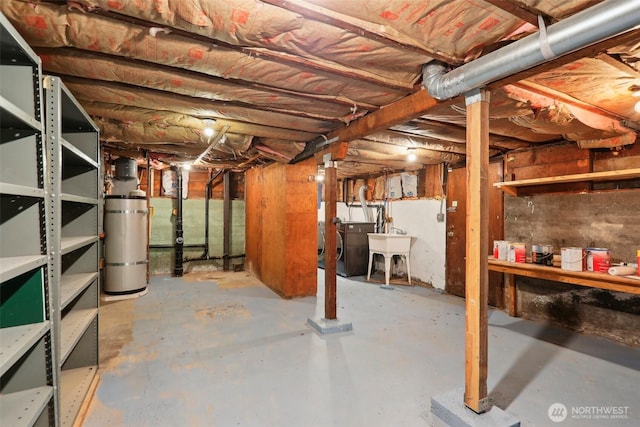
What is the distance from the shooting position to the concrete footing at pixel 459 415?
1.71 meters

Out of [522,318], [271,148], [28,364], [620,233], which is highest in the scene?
[271,148]

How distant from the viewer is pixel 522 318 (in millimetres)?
3648

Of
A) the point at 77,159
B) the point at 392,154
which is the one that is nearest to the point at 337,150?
the point at 392,154

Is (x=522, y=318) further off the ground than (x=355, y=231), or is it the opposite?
(x=355, y=231)

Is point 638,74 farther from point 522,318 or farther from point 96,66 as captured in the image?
point 96,66

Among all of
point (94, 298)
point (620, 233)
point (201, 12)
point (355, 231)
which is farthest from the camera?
point (355, 231)

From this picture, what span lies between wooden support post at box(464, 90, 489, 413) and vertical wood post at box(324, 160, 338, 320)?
1608 mm

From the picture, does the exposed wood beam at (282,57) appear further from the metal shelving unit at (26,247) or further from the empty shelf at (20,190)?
the empty shelf at (20,190)

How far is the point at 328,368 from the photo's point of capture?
2.41m

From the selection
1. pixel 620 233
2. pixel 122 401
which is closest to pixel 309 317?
pixel 122 401

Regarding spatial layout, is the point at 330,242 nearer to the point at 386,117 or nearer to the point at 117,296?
the point at 386,117

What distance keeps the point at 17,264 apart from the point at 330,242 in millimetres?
2478

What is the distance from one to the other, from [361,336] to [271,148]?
223 centimetres

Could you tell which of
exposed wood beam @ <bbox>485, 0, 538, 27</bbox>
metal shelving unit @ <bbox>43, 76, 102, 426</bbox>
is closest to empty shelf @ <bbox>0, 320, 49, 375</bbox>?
metal shelving unit @ <bbox>43, 76, 102, 426</bbox>
